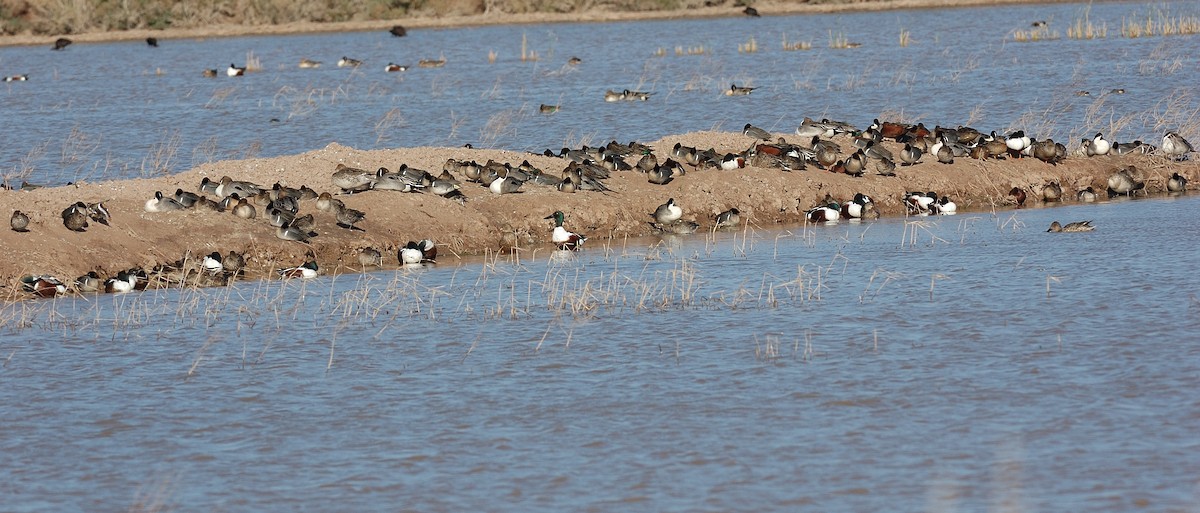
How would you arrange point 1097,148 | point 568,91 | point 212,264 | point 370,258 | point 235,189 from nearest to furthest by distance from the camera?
1. point 212,264
2. point 370,258
3. point 235,189
4. point 1097,148
5. point 568,91

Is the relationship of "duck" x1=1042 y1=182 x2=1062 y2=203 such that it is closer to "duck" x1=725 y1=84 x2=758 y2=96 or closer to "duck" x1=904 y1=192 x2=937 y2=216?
"duck" x1=904 y1=192 x2=937 y2=216

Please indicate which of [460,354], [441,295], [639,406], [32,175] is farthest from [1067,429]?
[32,175]

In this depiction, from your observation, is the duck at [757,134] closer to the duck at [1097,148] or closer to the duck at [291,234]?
the duck at [1097,148]

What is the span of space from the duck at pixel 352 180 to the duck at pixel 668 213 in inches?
146

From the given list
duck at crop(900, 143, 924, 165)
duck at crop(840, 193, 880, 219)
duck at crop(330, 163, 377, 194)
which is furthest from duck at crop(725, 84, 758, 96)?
duck at crop(330, 163, 377, 194)

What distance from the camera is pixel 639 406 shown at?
1106 centimetres

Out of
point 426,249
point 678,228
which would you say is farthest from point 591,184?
point 426,249

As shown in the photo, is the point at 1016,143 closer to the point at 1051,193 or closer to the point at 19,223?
the point at 1051,193

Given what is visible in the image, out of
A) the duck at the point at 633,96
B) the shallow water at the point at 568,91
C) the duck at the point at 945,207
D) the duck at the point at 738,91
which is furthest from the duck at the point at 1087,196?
the duck at the point at 738,91

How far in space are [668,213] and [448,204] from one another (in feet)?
9.27

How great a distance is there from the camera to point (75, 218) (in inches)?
679

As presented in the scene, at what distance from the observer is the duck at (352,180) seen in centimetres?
2022

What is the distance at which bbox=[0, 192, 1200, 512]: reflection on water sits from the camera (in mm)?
9164

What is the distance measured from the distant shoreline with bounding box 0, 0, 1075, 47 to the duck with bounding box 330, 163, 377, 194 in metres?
51.6
